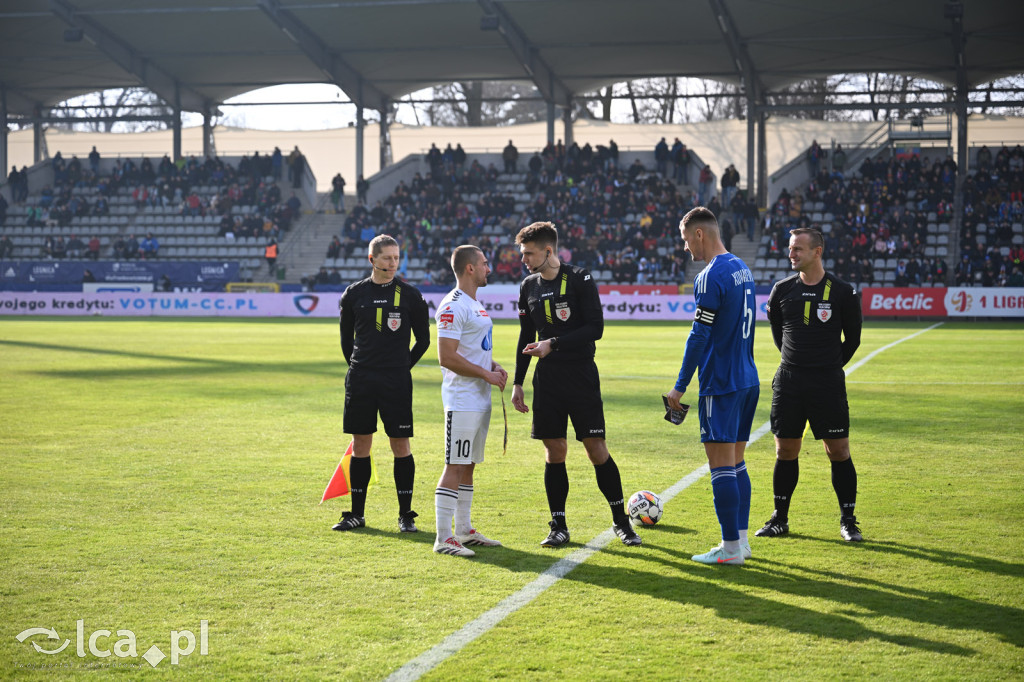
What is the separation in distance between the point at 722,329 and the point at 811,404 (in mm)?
1291

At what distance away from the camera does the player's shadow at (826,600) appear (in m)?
5.16

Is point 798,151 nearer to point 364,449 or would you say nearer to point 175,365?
point 175,365

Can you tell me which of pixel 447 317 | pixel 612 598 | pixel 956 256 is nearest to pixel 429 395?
pixel 447 317

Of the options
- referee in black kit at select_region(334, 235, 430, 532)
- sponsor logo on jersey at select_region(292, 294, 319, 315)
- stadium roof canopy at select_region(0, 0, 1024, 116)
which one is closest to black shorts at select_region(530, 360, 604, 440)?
referee in black kit at select_region(334, 235, 430, 532)

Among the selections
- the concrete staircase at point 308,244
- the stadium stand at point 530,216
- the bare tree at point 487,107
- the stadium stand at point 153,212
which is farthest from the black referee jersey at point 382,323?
the bare tree at point 487,107

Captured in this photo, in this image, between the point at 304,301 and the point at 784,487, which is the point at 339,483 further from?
the point at 304,301

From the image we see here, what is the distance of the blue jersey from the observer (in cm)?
626

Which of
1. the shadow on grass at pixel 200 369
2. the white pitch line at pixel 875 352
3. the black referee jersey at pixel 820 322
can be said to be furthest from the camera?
the white pitch line at pixel 875 352

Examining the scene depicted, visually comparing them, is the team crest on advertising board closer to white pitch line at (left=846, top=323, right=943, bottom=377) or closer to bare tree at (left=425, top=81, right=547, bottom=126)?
white pitch line at (left=846, top=323, right=943, bottom=377)

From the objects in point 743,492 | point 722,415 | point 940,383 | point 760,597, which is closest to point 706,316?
point 722,415

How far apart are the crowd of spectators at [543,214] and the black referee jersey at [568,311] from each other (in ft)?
107

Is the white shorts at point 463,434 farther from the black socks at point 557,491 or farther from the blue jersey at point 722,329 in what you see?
the blue jersey at point 722,329

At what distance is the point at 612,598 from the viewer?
18.6 feet

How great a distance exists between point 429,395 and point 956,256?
104 ft
